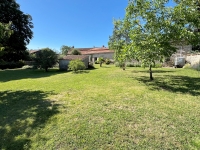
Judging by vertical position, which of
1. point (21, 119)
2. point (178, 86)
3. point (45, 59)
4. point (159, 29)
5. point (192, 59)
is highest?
point (159, 29)

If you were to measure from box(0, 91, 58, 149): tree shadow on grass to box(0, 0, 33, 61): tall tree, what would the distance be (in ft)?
69.7

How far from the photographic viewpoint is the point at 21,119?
4.45m

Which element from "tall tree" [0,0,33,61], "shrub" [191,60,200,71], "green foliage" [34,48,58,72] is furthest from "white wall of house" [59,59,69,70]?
"shrub" [191,60,200,71]

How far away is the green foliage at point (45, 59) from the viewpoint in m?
19.9

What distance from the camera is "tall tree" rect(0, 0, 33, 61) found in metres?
23.7

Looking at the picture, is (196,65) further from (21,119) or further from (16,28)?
(16,28)

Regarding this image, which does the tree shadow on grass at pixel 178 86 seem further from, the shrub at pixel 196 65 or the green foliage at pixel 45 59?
the green foliage at pixel 45 59

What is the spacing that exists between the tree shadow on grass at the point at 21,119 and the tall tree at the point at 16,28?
21.3 metres

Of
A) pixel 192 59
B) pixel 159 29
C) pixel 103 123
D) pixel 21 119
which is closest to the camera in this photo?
pixel 103 123

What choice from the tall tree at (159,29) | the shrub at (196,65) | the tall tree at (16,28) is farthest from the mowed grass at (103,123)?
the tall tree at (16,28)

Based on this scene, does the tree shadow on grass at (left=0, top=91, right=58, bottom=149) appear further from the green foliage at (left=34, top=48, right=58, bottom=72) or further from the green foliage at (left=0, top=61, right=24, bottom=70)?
the green foliage at (left=0, top=61, right=24, bottom=70)

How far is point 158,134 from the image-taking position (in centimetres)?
344

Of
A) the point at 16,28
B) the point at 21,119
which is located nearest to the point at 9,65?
the point at 16,28

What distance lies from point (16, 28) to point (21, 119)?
2695 centimetres
